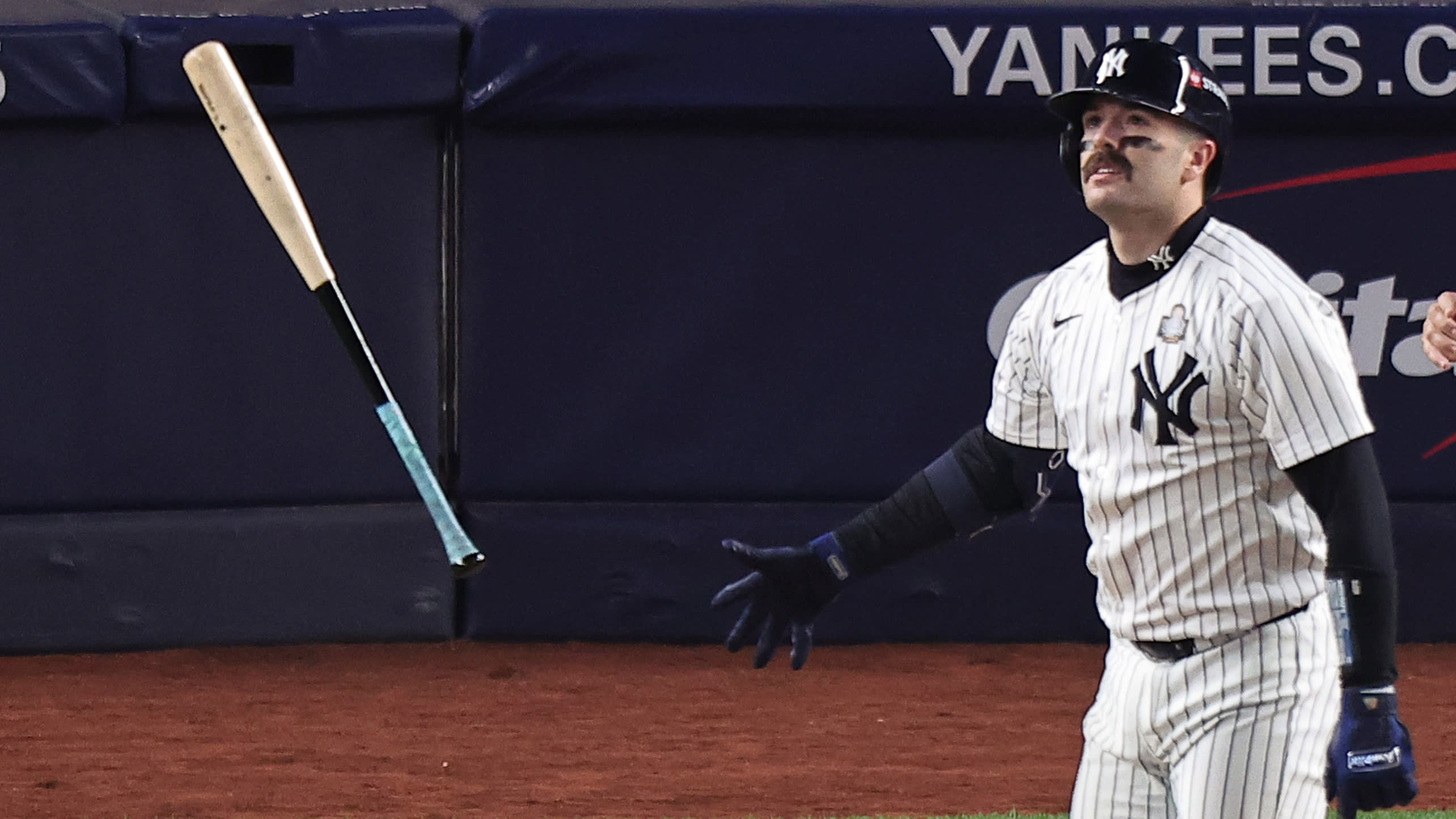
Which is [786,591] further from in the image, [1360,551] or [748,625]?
[1360,551]

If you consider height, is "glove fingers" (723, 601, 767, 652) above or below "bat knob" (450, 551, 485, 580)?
below

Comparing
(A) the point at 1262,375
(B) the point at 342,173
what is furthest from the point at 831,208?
(A) the point at 1262,375

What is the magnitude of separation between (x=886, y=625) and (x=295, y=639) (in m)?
2.38

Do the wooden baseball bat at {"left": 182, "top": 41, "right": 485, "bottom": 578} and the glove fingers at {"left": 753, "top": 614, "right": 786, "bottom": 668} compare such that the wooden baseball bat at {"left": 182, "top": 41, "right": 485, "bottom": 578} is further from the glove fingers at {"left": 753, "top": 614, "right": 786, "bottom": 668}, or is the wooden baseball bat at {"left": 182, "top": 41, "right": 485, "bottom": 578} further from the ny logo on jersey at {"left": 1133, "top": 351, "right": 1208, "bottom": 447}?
the ny logo on jersey at {"left": 1133, "top": 351, "right": 1208, "bottom": 447}

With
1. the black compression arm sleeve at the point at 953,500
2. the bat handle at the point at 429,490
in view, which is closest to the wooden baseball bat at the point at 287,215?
the bat handle at the point at 429,490

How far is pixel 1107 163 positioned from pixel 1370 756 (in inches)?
38.9

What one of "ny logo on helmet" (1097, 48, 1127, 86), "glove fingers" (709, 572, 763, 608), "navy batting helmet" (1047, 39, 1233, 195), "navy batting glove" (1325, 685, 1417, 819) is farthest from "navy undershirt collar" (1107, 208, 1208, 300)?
"glove fingers" (709, 572, 763, 608)

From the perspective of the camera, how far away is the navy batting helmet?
316cm

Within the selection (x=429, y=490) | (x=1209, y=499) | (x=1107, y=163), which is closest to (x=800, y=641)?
(x=429, y=490)

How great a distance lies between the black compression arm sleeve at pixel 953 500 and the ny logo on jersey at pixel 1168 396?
1.63 feet

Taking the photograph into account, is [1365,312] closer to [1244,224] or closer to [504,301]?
[1244,224]

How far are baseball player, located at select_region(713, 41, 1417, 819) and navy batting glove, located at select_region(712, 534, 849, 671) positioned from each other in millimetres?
598

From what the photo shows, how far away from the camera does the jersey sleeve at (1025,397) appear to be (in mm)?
3545

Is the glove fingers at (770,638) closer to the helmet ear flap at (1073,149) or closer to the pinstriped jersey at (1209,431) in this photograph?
the pinstriped jersey at (1209,431)
